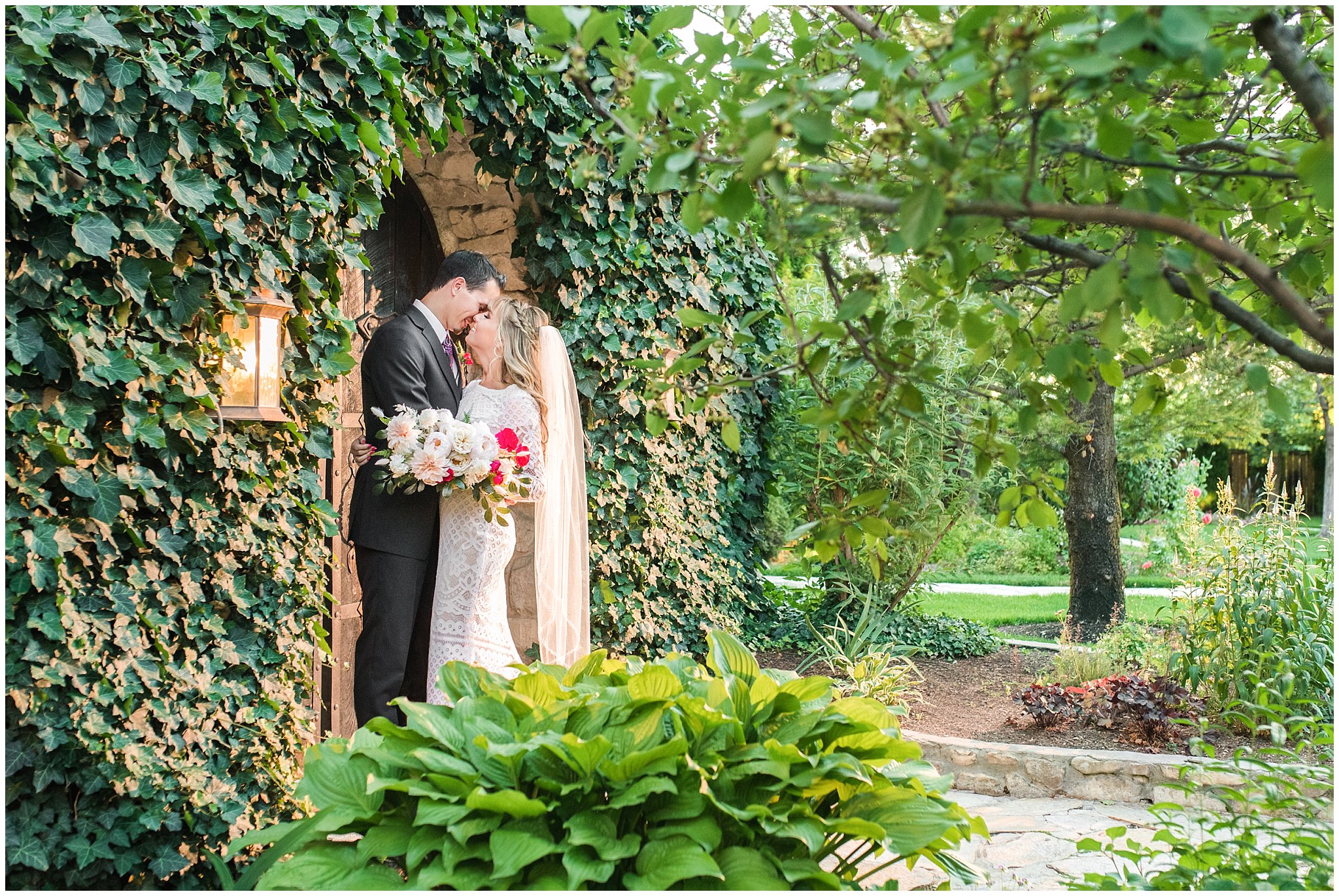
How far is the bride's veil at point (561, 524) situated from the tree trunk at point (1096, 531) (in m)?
4.08

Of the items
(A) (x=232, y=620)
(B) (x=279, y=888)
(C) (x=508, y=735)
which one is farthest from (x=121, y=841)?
(C) (x=508, y=735)

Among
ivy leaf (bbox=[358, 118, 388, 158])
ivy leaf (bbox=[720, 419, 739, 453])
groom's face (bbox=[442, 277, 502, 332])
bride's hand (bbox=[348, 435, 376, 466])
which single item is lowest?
ivy leaf (bbox=[720, 419, 739, 453])

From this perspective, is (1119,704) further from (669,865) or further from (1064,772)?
(669,865)

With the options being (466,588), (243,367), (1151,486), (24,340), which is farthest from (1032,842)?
(1151,486)

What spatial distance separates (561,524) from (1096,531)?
448 cm

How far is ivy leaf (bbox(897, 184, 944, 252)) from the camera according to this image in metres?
1.06

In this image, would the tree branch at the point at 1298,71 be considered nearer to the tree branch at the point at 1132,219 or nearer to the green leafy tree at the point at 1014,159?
the green leafy tree at the point at 1014,159

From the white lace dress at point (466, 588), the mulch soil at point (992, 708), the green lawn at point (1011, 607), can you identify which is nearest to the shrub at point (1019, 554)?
the green lawn at point (1011, 607)

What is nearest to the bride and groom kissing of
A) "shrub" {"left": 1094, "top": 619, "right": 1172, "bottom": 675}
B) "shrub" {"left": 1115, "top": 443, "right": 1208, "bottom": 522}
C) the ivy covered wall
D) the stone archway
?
the ivy covered wall

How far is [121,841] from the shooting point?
6.86 ft

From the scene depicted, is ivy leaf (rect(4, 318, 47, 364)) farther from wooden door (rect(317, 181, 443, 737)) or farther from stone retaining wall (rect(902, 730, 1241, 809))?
stone retaining wall (rect(902, 730, 1241, 809))

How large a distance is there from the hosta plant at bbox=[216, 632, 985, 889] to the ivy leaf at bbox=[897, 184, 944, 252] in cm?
102

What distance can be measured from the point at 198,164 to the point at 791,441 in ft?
15.4

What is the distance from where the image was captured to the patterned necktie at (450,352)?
354cm
